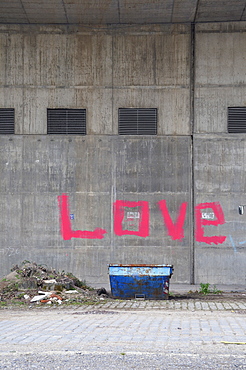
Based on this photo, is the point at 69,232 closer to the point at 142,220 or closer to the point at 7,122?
the point at 142,220

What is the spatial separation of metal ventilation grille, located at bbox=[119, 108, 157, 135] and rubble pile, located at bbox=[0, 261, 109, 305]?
6283mm

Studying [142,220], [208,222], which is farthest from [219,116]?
[142,220]

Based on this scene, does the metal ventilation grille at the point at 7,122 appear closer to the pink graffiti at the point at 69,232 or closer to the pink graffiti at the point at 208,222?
the pink graffiti at the point at 69,232

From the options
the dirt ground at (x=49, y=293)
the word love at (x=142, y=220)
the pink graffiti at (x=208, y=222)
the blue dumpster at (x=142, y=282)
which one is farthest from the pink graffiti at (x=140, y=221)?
the blue dumpster at (x=142, y=282)

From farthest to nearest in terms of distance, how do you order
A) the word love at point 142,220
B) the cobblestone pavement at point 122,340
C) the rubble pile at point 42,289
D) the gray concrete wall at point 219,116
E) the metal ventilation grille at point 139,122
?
the metal ventilation grille at point 139,122, the gray concrete wall at point 219,116, the word love at point 142,220, the rubble pile at point 42,289, the cobblestone pavement at point 122,340

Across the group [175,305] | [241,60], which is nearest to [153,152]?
[241,60]

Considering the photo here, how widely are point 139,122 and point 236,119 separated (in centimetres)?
354

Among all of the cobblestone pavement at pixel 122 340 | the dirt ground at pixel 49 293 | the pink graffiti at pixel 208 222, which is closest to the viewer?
the cobblestone pavement at pixel 122 340

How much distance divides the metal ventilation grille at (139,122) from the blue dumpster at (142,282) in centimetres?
654

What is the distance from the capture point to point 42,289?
15.4m

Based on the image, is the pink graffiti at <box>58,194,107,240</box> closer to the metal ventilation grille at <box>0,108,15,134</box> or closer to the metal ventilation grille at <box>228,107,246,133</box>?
the metal ventilation grille at <box>0,108,15,134</box>

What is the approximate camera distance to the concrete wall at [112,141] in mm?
20797

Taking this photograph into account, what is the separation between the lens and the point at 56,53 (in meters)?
21.2

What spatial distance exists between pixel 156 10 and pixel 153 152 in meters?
5.02
